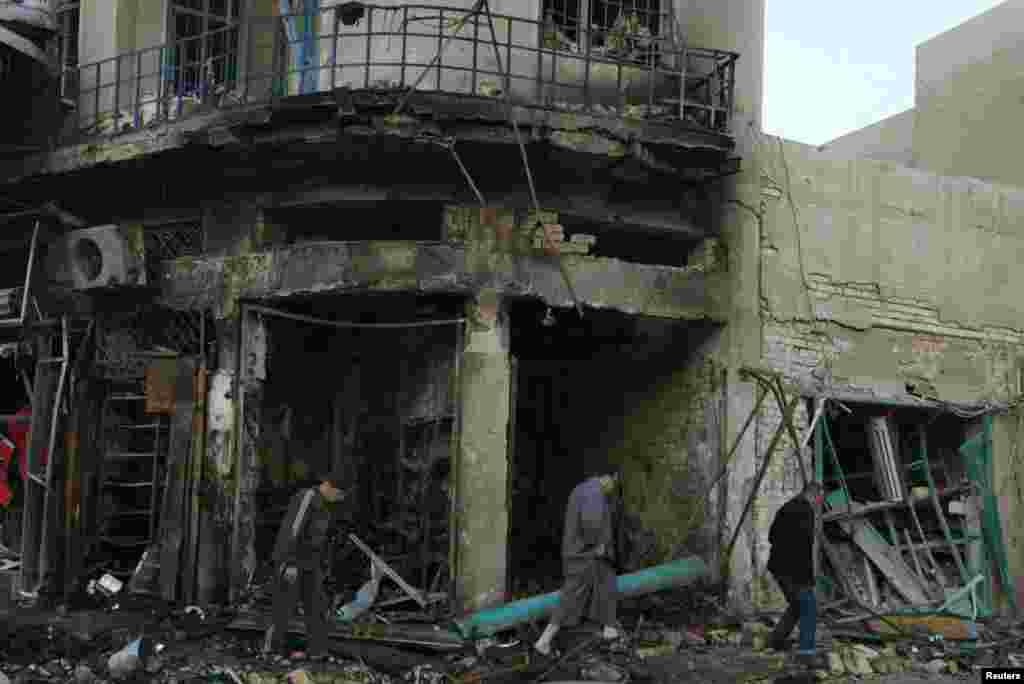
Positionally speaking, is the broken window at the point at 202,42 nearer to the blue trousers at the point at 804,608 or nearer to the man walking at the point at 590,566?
the man walking at the point at 590,566

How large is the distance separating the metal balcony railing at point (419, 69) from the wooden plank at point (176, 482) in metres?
2.51

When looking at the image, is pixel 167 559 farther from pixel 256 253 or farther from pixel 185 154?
pixel 185 154

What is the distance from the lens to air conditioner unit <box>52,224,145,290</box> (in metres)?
12.3

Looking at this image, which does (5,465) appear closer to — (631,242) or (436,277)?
(436,277)

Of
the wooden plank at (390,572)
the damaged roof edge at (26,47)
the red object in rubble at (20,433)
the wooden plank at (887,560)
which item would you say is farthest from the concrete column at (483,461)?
the red object in rubble at (20,433)

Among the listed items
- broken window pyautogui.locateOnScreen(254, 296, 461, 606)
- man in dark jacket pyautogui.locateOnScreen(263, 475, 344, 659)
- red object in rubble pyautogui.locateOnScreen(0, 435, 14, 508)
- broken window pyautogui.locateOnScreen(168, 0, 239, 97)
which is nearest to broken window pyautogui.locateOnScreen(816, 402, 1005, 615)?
broken window pyautogui.locateOnScreen(254, 296, 461, 606)

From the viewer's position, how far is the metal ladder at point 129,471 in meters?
12.8

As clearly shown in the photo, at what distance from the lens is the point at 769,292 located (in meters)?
12.5

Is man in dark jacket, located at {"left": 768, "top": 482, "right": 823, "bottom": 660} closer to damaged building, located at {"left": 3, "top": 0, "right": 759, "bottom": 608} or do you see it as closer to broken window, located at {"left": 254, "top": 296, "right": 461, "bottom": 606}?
damaged building, located at {"left": 3, "top": 0, "right": 759, "bottom": 608}

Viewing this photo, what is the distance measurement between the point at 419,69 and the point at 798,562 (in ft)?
17.8

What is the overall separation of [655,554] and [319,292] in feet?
14.1

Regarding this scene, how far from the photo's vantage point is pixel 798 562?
10031 millimetres

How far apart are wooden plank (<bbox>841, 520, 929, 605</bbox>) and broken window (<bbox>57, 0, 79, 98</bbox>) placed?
30.2 ft

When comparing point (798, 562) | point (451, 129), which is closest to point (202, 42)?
point (451, 129)
